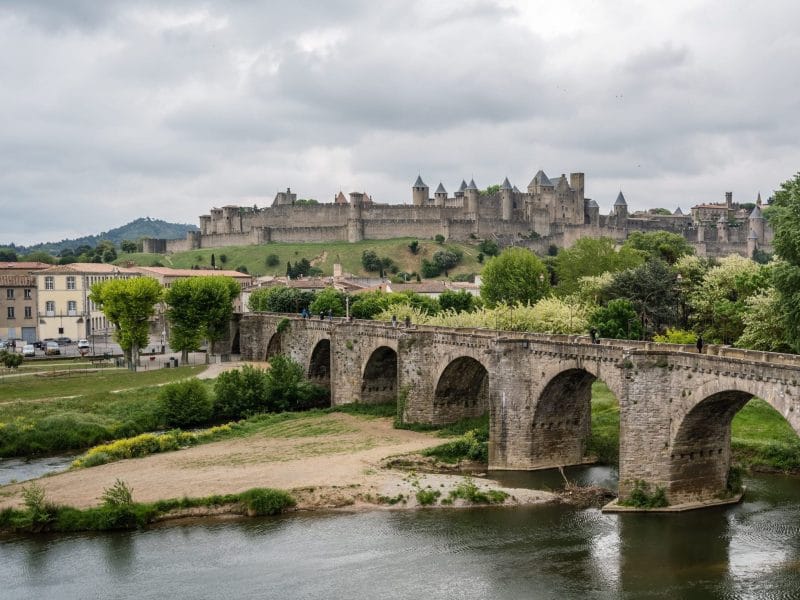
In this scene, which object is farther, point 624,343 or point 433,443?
point 433,443

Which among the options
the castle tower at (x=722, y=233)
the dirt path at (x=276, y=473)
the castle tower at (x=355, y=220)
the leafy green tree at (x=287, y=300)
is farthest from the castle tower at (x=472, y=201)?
the dirt path at (x=276, y=473)

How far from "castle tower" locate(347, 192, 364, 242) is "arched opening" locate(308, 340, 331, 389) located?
312 ft

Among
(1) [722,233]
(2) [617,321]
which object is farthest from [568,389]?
(1) [722,233]

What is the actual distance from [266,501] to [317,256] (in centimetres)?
11839

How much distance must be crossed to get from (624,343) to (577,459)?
7219 mm

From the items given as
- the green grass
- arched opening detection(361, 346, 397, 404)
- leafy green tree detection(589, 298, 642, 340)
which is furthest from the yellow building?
the green grass

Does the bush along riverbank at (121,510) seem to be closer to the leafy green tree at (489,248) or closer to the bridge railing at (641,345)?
the bridge railing at (641,345)

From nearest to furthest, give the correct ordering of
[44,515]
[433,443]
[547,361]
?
[44,515]
[547,361]
[433,443]

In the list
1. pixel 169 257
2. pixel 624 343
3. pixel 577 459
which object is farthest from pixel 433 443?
pixel 169 257

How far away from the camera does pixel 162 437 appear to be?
44156mm

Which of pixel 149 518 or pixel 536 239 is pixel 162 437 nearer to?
pixel 149 518

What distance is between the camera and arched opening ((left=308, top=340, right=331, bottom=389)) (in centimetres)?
6294

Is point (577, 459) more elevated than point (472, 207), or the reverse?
point (472, 207)

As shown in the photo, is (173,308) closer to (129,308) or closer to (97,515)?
(129,308)
